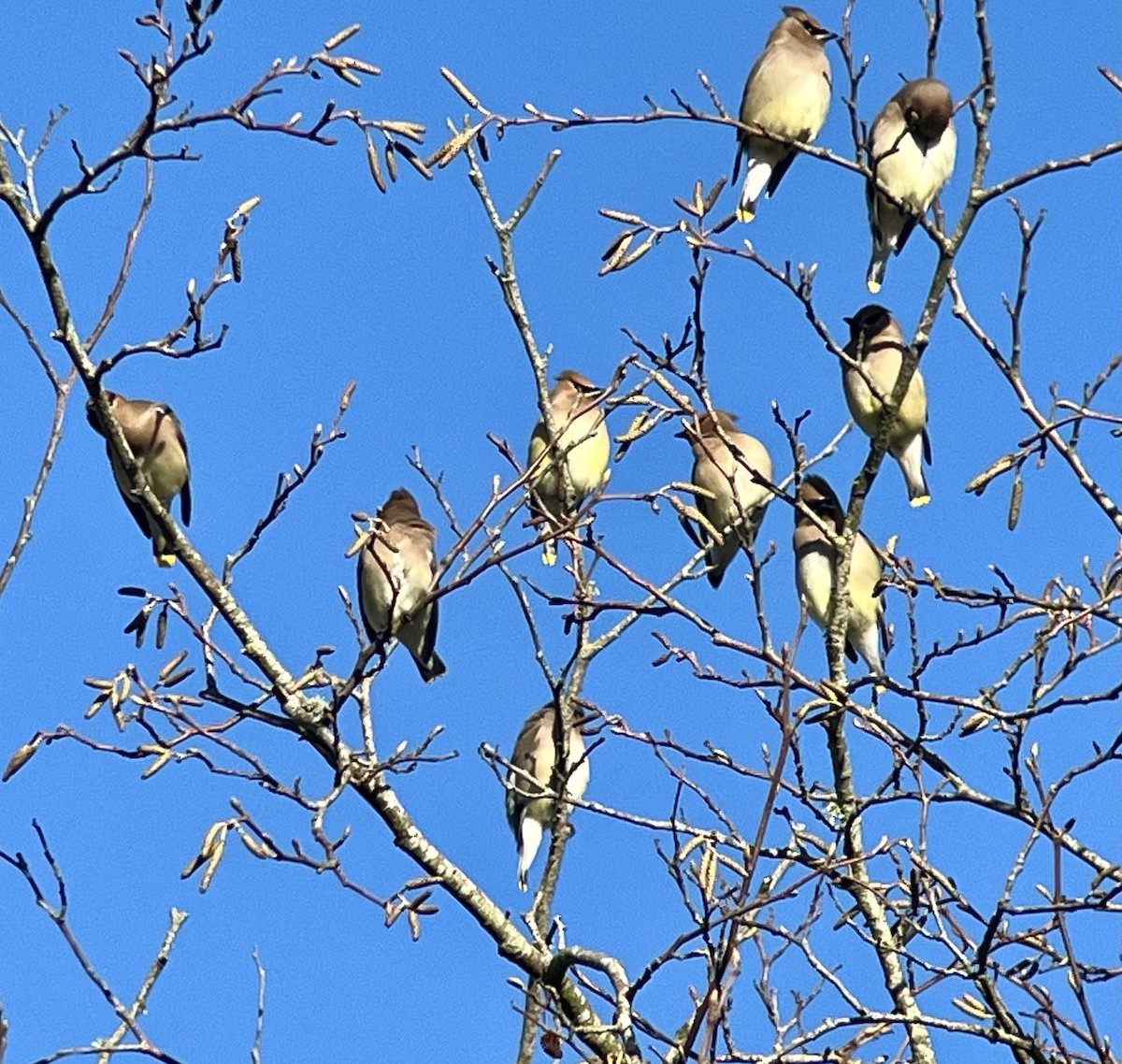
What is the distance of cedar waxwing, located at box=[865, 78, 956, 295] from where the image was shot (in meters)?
6.77

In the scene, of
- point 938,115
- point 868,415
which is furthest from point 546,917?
point 938,115

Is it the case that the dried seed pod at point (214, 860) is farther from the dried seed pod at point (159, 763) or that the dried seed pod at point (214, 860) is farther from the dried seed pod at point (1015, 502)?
the dried seed pod at point (1015, 502)

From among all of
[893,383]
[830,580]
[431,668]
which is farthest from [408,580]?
[893,383]

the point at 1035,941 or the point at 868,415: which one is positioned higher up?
the point at 868,415

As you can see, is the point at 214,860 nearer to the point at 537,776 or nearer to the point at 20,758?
the point at 20,758

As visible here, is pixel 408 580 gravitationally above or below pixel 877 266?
below

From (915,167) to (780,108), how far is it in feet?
3.51

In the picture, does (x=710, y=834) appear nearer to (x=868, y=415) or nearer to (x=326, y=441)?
(x=326, y=441)

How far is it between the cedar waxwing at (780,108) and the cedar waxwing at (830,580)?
5.26ft

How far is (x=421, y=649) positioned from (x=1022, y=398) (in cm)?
377

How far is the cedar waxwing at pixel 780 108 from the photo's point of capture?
7.76m

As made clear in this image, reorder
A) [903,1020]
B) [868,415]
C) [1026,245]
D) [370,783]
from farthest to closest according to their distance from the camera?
[868,415] < [370,783] < [1026,245] < [903,1020]

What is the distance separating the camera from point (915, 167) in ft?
22.6

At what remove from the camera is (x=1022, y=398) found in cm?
420
